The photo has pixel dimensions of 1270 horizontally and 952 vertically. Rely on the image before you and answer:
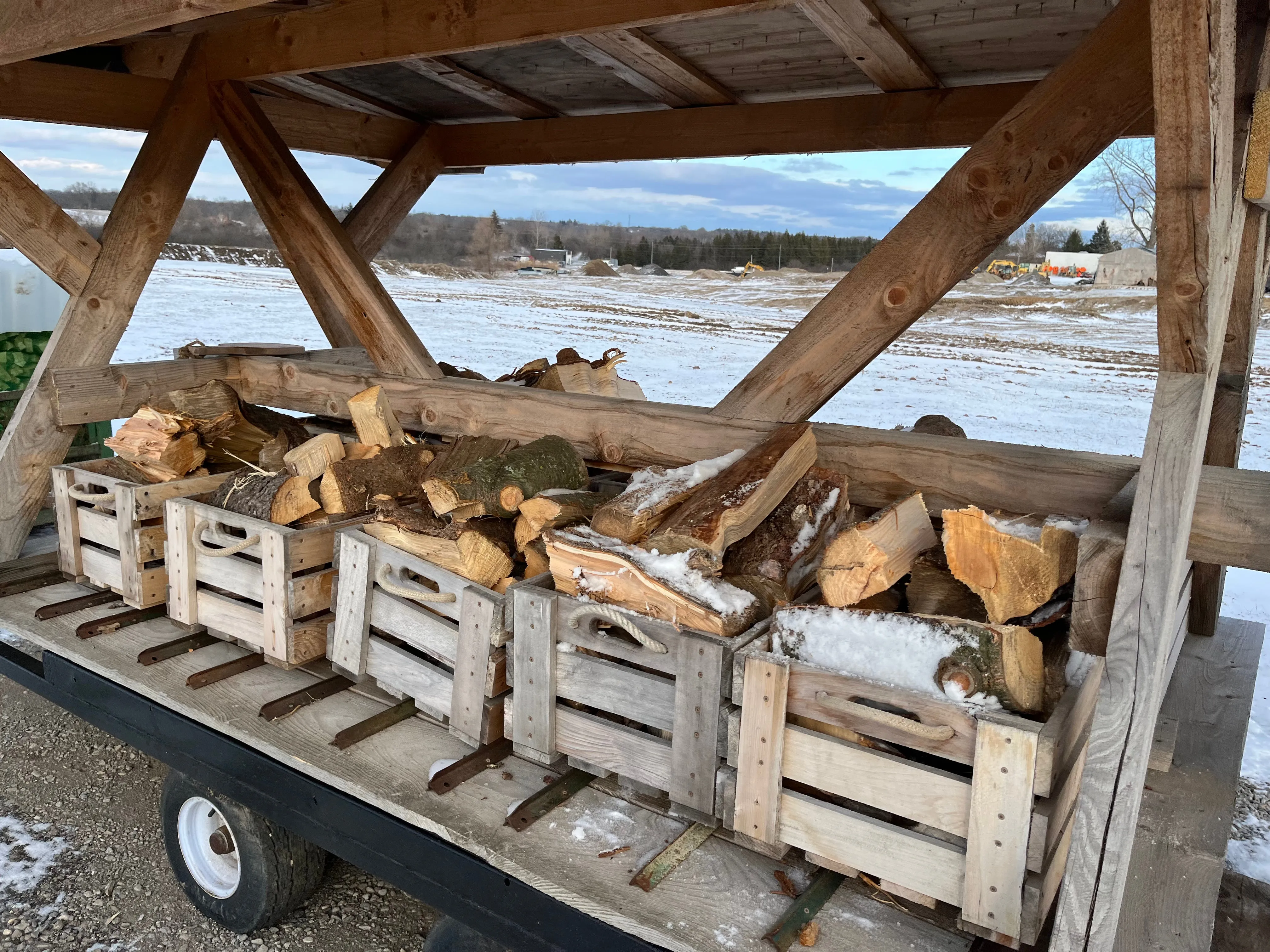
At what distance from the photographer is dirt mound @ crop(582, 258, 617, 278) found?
23422 mm

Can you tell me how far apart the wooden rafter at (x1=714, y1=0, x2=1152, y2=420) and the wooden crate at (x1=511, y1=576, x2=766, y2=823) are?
88 cm

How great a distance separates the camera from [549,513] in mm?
2570

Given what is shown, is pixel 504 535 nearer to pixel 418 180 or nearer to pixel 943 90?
pixel 943 90

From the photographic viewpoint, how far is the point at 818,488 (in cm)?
252

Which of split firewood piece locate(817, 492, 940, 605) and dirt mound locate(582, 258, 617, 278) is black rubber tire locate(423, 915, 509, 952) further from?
dirt mound locate(582, 258, 617, 278)

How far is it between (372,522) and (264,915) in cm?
117

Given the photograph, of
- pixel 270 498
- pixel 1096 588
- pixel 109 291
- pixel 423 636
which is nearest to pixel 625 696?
pixel 423 636

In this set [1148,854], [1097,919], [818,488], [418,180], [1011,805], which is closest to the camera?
[1097,919]

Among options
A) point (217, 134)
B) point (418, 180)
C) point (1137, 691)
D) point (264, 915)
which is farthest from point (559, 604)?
point (418, 180)

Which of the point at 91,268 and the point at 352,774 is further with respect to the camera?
the point at 91,268

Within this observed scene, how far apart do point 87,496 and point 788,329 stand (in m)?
13.3

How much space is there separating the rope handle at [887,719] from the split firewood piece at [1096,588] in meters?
0.32

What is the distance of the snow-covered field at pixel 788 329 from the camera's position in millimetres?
9250

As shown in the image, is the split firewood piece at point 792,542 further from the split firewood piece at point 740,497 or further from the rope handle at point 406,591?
the rope handle at point 406,591
